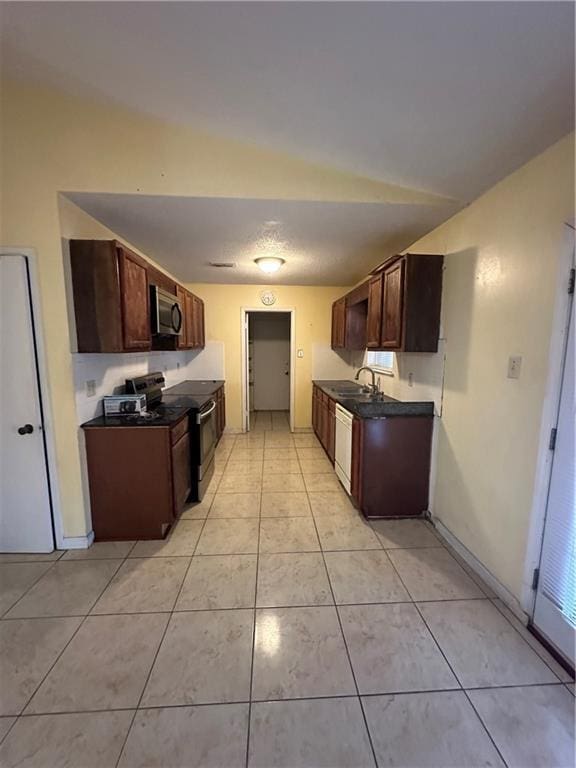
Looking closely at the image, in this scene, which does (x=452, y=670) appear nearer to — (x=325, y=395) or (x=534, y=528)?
(x=534, y=528)

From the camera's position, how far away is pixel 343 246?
300 cm

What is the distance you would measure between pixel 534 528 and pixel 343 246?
2.56m

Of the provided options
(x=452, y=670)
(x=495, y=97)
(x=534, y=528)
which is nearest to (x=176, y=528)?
(x=452, y=670)

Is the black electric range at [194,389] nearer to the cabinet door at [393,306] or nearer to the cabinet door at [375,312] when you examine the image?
→ the cabinet door at [375,312]

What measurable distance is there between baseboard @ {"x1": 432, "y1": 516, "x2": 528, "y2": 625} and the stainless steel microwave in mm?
2804

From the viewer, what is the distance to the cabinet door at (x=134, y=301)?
7.12 feet

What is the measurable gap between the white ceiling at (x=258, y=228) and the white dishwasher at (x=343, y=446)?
1.57m

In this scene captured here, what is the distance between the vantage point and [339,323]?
455 centimetres

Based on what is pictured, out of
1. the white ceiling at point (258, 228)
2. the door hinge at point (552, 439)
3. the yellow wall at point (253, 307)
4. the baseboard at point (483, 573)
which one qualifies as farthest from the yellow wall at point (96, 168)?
the yellow wall at point (253, 307)

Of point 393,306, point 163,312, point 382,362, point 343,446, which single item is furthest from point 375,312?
point 163,312

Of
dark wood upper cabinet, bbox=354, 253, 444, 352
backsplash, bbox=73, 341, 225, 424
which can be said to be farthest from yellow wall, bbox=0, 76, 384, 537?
dark wood upper cabinet, bbox=354, 253, 444, 352

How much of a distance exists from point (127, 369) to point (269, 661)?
257cm

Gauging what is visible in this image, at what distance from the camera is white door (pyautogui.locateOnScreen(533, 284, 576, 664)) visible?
145 centimetres

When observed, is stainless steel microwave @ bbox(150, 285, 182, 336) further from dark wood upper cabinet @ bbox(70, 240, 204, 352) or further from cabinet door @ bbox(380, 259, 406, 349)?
cabinet door @ bbox(380, 259, 406, 349)
